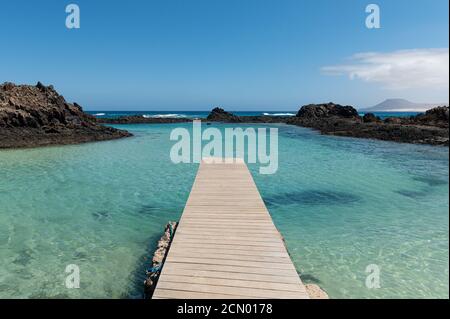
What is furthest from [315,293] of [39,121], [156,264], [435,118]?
[435,118]

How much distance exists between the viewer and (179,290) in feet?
16.8

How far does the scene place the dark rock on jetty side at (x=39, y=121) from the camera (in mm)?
31016

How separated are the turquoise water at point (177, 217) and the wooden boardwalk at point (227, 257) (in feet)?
5.28

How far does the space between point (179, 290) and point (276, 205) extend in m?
8.44

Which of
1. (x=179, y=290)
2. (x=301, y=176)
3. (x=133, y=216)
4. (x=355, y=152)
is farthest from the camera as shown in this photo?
(x=355, y=152)

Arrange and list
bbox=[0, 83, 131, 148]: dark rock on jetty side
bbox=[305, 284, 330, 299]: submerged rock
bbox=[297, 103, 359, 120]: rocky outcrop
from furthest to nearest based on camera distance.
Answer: bbox=[297, 103, 359, 120]: rocky outcrop < bbox=[0, 83, 131, 148]: dark rock on jetty side < bbox=[305, 284, 330, 299]: submerged rock

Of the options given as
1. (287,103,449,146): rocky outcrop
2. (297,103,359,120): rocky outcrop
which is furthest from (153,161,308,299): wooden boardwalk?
(297,103,359,120): rocky outcrop

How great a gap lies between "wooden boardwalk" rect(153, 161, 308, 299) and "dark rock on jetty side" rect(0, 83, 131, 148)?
27.0 metres

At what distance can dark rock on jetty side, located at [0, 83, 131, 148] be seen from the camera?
102ft

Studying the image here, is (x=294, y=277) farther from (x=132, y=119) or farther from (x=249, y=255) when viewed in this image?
(x=132, y=119)

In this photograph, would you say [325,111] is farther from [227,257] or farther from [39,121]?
[227,257]

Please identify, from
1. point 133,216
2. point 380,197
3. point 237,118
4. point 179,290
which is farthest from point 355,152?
point 237,118

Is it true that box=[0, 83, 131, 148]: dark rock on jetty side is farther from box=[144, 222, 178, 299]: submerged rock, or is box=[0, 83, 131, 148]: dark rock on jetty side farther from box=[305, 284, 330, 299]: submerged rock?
box=[305, 284, 330, 299]: submerged rock

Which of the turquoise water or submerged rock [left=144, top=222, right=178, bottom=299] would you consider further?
the turquoise water
